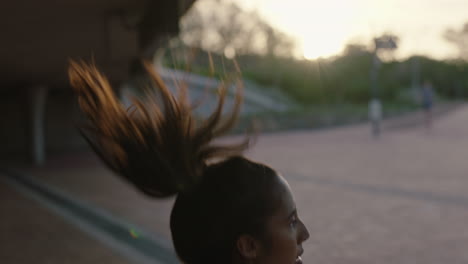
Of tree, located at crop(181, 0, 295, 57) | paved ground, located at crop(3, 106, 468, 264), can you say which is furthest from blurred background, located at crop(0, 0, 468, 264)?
tree, located at crop(181, 0, 295, 57)

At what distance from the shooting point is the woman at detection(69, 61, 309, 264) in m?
1.28

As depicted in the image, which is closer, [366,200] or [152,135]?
[152,135]

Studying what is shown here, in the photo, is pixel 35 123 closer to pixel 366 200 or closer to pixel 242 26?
pixel 366 200

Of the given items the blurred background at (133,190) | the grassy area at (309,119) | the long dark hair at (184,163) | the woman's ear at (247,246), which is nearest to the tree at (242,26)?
the grassy area at (309,119)

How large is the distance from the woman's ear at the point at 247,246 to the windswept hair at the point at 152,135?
201 mm

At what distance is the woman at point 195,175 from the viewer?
1283 millimetres

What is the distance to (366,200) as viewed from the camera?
705 centimetres

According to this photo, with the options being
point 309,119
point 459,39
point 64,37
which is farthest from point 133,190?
point 459,39

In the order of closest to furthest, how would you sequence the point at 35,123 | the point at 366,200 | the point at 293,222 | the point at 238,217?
1. the point at 238,217
2. the point at 293,222
3. the point at 366,200
4. the point at 35,123

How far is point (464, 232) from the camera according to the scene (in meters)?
5.10

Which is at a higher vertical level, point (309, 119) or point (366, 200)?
point (366, 200)

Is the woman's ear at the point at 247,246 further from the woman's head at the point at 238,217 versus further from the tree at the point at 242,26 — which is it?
the tree at the point at 242,26

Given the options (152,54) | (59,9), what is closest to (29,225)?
(59,9)

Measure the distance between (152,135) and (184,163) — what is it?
0.12 metres
